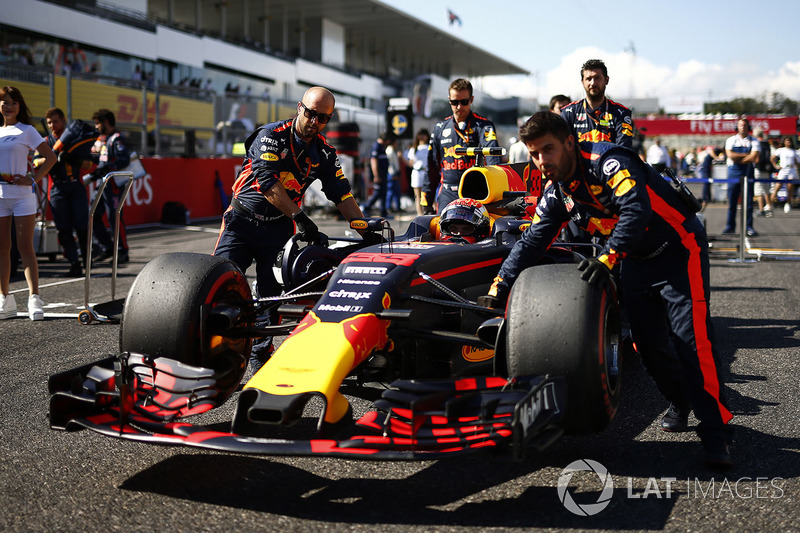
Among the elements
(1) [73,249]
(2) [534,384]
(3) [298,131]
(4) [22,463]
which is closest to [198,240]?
(1) [73,249]

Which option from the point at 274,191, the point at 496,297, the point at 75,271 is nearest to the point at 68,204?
the point at 75,271

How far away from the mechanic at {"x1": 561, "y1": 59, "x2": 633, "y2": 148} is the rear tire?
3.49 metres

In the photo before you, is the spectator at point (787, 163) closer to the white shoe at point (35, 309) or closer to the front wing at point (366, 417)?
the white shoe at point (35, 309)

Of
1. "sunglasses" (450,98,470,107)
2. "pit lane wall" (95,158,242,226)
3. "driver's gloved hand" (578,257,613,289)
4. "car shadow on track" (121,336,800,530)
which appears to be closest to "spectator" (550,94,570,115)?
"sunglasses" (450,98,470,107)

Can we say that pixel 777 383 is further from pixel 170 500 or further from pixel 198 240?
pixel 198 240

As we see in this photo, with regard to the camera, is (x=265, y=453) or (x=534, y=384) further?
(x=534, y=384)

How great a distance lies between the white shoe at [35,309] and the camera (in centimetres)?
708

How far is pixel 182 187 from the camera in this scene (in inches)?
676

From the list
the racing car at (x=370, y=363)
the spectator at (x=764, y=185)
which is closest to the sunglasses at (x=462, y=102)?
the racing car at (x=370, y=363)

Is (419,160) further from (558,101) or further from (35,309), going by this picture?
(35,309)

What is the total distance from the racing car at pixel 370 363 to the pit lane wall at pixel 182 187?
11301 millimetres

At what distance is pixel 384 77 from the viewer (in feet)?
198

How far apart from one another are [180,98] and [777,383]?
1535 cm

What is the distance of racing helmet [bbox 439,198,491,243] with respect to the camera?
16.5 feet
